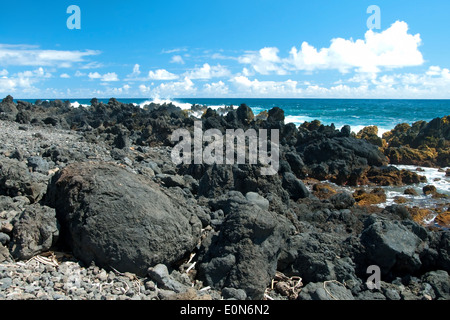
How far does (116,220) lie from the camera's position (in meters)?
4.06

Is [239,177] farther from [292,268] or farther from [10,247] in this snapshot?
[10,247]

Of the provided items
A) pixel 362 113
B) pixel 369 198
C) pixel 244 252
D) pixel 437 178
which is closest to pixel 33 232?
pixel 244 252

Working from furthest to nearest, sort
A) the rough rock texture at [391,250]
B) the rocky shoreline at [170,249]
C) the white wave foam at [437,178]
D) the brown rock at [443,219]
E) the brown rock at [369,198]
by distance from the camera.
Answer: the white wave foam at [437,178] → the brown rock at [369,198] → the brown rock at [443,219] → the rough rock texture at [391,250] → the rocky shoreline at [170,249]

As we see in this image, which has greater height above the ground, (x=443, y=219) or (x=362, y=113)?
(x=362, y=113)

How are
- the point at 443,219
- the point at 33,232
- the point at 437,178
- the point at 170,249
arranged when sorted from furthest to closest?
the point at 437,178 → the point at 443,219 → the point at 170,249 → the point at 33,232

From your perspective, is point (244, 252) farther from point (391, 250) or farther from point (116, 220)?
point (391, 250)

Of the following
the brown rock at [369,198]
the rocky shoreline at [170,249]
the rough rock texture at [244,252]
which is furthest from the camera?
the brown rock at [369,198]

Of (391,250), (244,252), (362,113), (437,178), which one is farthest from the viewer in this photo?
(362,113)

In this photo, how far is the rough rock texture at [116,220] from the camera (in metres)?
3.98

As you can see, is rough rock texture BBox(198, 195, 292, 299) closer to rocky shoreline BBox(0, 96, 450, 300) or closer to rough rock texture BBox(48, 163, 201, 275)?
rocky shoreline BBox(0, 96, 450, 300)

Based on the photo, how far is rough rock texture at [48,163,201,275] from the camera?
398cm

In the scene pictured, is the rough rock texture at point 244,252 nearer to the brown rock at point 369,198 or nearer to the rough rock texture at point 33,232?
the rough rock texture at point 33,232

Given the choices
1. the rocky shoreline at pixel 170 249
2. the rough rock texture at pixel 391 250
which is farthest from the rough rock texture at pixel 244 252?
the rough rock texture at pixel 391 250
